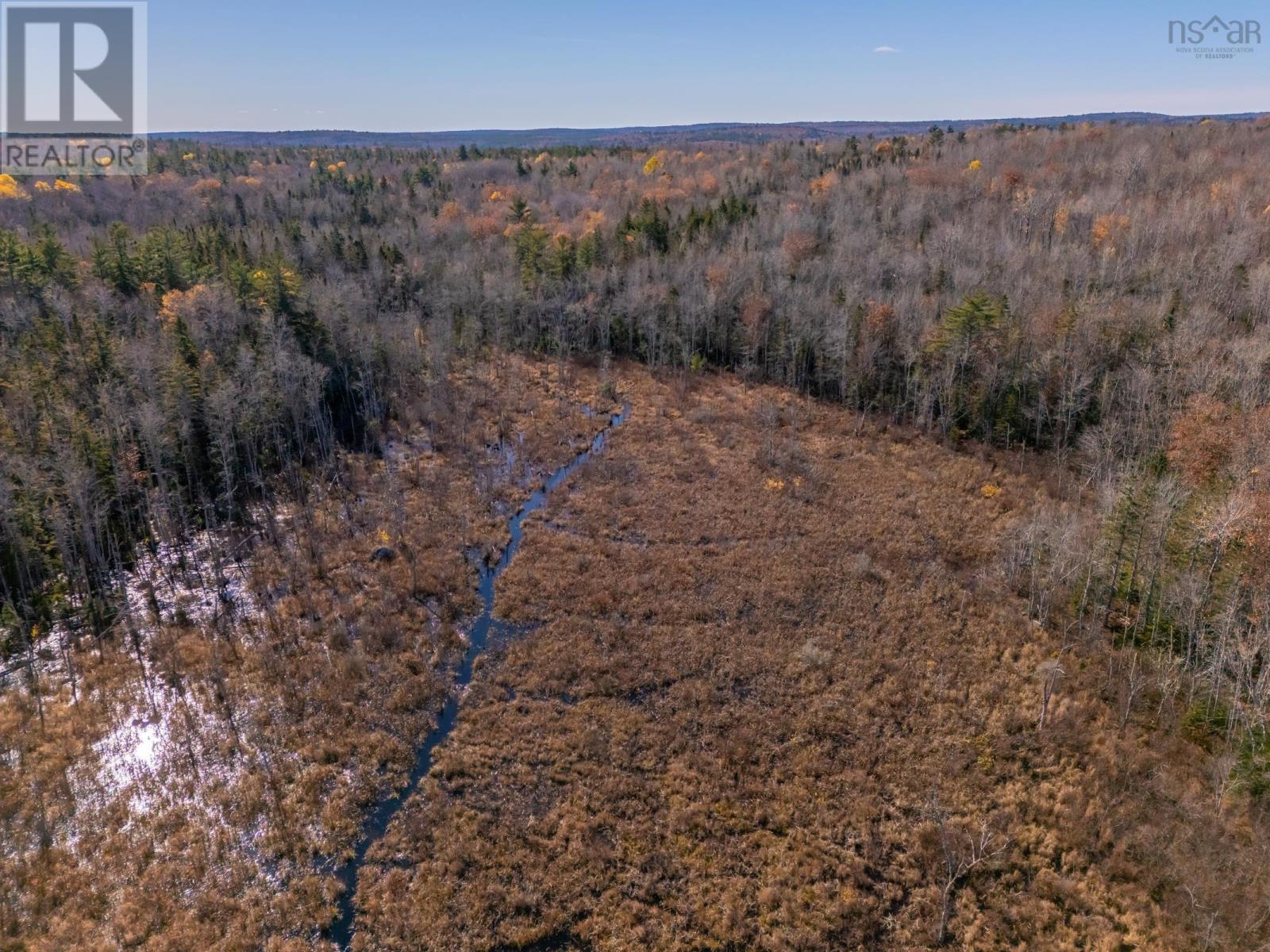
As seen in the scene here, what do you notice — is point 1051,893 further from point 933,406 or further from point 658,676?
point 933,406

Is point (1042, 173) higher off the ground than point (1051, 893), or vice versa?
point (1042, 173)

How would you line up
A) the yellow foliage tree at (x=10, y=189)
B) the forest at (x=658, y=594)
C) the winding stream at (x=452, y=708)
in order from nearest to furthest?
the winding stream at (x=452, y=708) < the forest at (x=658, y=594) < the yellow foliage tree at (x=10, y=189)

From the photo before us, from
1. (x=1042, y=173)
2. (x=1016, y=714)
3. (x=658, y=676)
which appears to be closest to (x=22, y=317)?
(x=658, y=676)

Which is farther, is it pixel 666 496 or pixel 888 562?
pixel 666 496

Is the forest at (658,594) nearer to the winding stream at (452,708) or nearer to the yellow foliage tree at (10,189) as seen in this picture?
the winding stream at (452,708)

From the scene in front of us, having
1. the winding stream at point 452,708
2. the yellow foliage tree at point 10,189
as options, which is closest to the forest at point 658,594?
the winding stream at point 452,708

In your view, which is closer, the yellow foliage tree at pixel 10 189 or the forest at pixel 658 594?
the forest at pixel 658 594

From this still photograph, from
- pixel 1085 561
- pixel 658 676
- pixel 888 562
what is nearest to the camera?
pixel 658 676

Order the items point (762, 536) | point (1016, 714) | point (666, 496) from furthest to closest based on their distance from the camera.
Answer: point (666, 496) → point (762, 536) → point (1016, 714)
